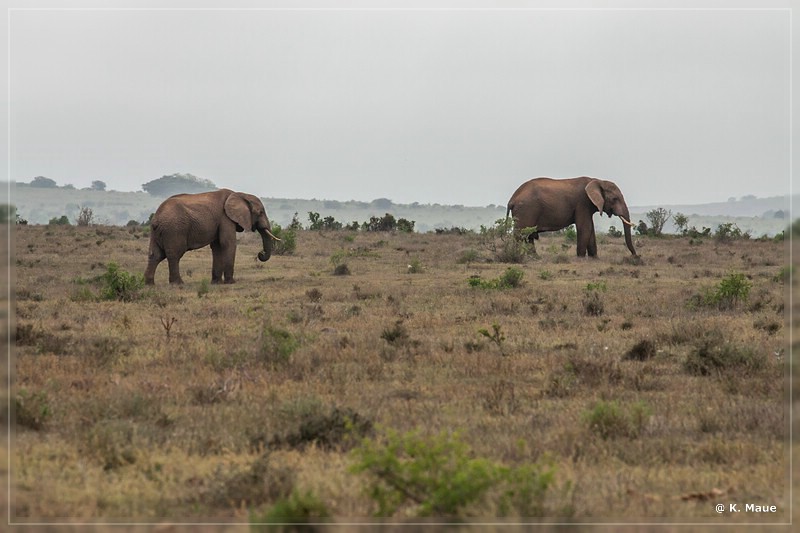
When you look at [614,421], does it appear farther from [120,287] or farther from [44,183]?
[44,183]

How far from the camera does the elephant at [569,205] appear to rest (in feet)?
111

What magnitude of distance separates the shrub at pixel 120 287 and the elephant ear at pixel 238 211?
213 inches

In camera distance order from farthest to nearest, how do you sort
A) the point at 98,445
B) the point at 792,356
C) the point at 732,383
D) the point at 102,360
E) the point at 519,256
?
the point at 519,256, the point at 102,360, the point at 732,383, the point at 98,445, the point at 792,356

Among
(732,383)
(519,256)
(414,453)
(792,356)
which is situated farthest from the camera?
(519,256)

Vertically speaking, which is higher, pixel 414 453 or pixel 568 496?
pixel 414 453

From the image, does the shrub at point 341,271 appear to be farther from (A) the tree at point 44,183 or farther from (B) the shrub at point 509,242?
(A) the tree at point 44,183

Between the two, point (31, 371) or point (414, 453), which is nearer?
point (414, 453)

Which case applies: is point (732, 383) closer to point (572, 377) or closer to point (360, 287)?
point (572, 377)

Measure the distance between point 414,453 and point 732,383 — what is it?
18.7 ft

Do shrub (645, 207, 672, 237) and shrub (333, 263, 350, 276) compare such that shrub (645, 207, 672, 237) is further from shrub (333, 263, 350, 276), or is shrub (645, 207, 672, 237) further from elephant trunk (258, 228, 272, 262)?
elephant trunk (258, 228, 272, 262)

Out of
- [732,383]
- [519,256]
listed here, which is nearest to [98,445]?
[732,383]

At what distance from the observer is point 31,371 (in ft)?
Result: 35.2

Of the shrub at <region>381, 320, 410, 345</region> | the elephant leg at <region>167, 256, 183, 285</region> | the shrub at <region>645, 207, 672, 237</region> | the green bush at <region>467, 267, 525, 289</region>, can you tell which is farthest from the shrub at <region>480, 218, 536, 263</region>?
the shrub at <region>645, 207, 672, 237</region>

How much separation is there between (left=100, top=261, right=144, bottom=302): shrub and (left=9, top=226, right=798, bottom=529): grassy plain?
12.0 inches
